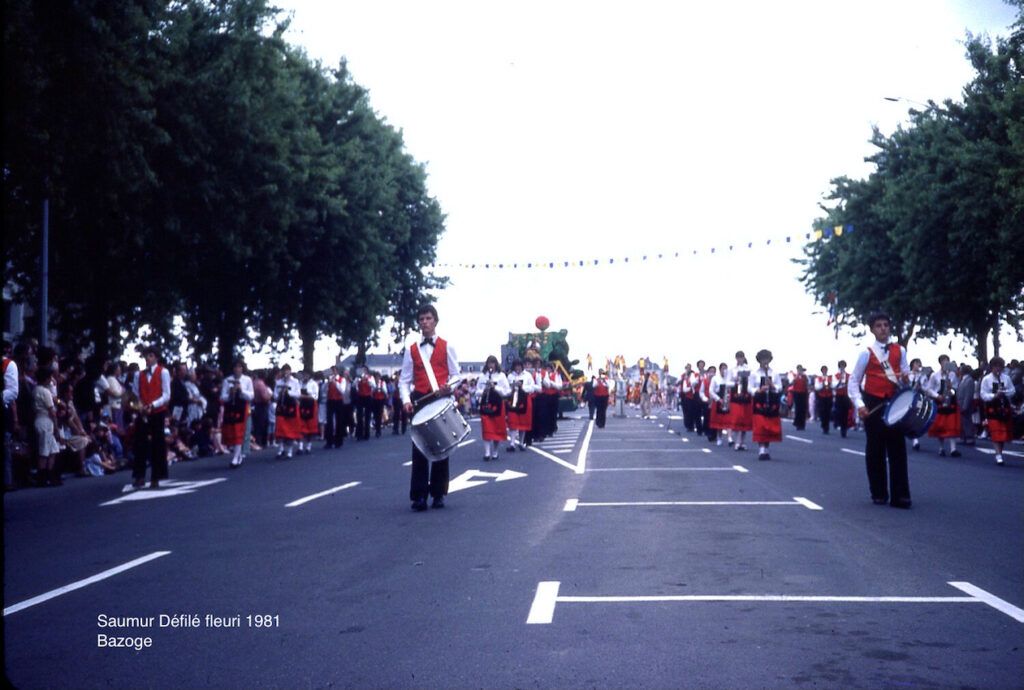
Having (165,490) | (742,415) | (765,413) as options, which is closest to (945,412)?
(742,415)

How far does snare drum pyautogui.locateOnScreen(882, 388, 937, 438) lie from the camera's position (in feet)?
45.9

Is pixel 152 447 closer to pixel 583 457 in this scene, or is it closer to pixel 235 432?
pixel 235 432

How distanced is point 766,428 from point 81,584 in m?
16.7

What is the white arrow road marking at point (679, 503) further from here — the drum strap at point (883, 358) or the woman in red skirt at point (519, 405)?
the woman in red skirt at point (519, 405)

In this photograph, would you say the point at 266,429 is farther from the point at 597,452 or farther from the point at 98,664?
the point at 98,664

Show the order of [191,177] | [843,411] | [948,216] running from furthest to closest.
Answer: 1. [843,411]
2. [948,216]
3. [191,177]

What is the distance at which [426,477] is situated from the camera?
1425 centimetres

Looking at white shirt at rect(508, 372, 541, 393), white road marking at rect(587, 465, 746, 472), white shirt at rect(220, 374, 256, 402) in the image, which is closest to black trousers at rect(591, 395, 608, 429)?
white shirt at rect(508, 372, 541, 393)

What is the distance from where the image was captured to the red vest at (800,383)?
43.7 metres

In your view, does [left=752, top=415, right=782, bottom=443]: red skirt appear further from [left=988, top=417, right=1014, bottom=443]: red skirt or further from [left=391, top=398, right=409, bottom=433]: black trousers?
[left=391, top=398, right=409, bottom=433]: black trousers

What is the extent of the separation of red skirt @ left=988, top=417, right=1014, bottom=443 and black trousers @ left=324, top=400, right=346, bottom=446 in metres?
15.6

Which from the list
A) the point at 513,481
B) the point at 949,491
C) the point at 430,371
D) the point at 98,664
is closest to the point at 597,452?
the point at 513,481

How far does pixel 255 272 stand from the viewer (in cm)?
3581

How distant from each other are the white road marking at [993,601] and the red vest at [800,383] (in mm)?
35475
